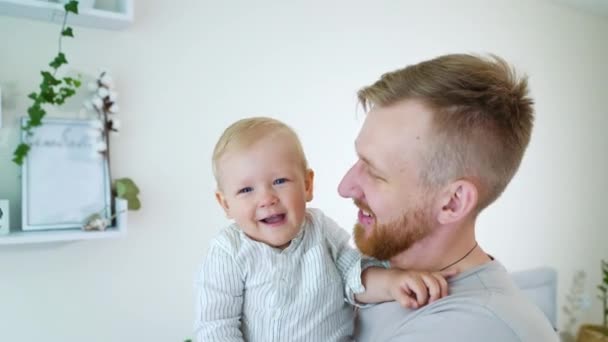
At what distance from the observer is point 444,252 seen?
3.78ft

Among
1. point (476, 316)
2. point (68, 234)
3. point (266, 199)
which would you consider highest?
point (266, 199)

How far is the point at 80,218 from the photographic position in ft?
5.33

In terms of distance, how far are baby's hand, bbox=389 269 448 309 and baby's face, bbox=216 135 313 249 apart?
28 cm

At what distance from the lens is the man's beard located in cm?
110

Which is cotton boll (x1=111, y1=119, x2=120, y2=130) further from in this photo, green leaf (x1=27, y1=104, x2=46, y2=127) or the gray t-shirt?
the gray t-shirt

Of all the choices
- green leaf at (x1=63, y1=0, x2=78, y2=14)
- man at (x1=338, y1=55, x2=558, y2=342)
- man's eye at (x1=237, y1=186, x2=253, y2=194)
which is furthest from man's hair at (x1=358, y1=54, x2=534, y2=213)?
green leaf at (x1=63, y1=0, x2=78, y2=14)

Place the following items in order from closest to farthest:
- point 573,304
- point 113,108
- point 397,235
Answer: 1. point 397,235
2. point 113,108
3. point 573,304

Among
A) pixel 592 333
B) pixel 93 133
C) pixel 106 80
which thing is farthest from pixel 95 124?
pixel 592 333

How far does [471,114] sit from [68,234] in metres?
1.27

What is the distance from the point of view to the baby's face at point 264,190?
1127mm

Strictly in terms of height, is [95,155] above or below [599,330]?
above

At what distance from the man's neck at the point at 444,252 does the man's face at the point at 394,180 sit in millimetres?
34

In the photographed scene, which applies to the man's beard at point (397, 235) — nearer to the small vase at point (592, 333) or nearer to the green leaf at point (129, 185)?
the green leaf at point (129, 185)

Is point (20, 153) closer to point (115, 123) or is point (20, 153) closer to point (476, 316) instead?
point (115, 123)
